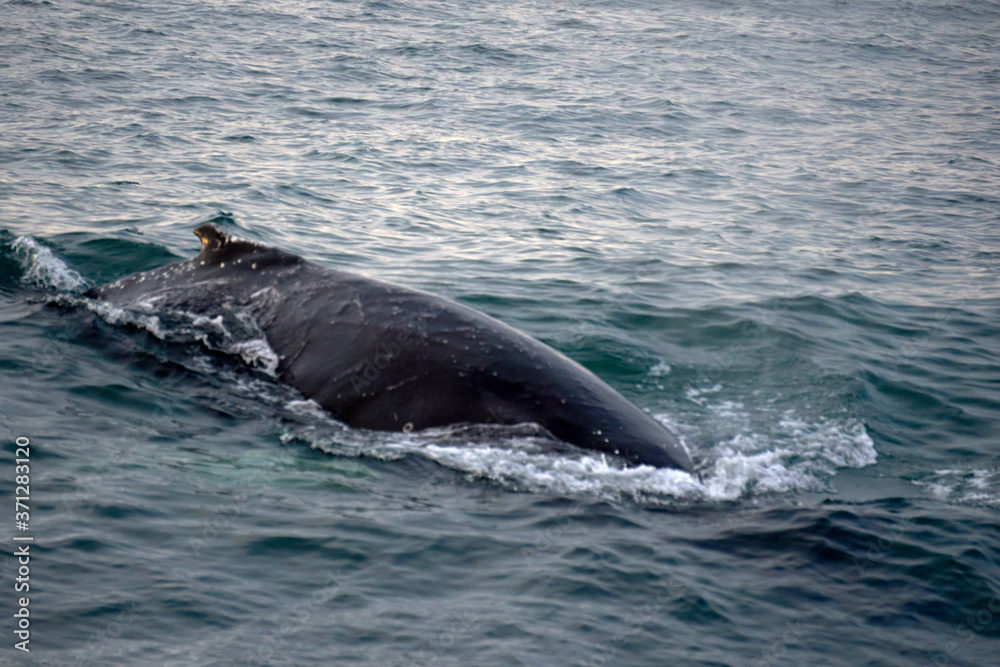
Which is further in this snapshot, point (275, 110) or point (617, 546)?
point (275, 110)

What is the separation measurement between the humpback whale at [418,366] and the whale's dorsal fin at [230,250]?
3.9 inches

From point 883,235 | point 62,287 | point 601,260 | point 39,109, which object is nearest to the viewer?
point 62,287

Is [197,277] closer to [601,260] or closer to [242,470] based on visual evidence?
[242,470]

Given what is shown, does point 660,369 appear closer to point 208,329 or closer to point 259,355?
point 259,355

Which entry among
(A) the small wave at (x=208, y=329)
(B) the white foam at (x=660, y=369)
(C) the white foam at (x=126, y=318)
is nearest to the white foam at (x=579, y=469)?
(A) the small wave at (x=208, y=329)

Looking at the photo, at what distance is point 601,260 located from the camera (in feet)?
45.4

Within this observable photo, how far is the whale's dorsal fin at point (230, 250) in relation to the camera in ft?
27.6

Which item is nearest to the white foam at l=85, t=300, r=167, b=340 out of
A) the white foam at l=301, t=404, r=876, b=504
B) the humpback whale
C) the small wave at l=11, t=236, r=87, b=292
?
the humpback whale

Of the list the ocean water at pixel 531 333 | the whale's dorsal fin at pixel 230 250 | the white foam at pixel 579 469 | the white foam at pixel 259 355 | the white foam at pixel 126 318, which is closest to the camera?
the ocean water at pixel 531 333

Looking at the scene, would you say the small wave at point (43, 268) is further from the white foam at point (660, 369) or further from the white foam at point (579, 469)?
the white foam at point (660, 369)

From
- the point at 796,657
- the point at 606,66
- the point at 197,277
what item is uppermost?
the point at 606,66

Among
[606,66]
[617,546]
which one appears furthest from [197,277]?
[606,66]

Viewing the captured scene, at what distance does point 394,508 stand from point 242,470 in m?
1.18

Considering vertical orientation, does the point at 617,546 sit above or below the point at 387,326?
below
